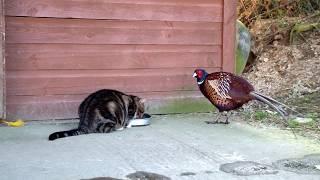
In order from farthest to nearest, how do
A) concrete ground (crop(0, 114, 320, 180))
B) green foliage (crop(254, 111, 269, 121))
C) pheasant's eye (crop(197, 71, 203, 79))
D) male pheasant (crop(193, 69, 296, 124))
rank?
1. green foliage (crop(254, 111, 269, 121))
2. pheasant's eye (crop(197, 71, 203, 79))
3. male pheasant (crop(193, 69, 296, 124))
4. concrete ground (crop(0, 114, 320, 180))

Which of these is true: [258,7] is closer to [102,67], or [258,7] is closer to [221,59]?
[221,59]

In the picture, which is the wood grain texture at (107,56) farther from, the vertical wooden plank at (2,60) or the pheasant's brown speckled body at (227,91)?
the pheasant's brown speckled body at (227,91)

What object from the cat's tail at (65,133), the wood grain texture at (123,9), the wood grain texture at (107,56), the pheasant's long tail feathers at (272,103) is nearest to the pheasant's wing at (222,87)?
the pheasant's long tail feathers at (272,103)

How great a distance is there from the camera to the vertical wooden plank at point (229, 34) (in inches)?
263

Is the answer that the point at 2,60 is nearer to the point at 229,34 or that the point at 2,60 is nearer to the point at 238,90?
the point at 238,90

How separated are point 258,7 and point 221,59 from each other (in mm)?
3798

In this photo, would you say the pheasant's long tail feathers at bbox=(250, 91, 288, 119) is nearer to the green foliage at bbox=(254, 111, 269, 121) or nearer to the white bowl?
the green foliage at bbox=(254, 111, 269, 121)

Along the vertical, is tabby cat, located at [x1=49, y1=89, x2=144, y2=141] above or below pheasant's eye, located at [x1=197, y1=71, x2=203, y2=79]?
below

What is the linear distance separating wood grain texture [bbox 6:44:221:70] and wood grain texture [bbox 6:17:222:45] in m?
0.07

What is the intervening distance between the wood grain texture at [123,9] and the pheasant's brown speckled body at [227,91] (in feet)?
3.49

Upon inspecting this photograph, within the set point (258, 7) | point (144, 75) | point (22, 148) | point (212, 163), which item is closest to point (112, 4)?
point (144, 75)

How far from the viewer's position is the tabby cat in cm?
536

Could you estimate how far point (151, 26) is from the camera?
249 inches

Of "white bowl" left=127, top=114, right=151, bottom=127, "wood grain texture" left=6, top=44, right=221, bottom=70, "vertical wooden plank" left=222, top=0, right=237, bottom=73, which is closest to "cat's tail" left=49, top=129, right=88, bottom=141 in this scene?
"white bowl" left=127, top=114, right=151, bottom=127
